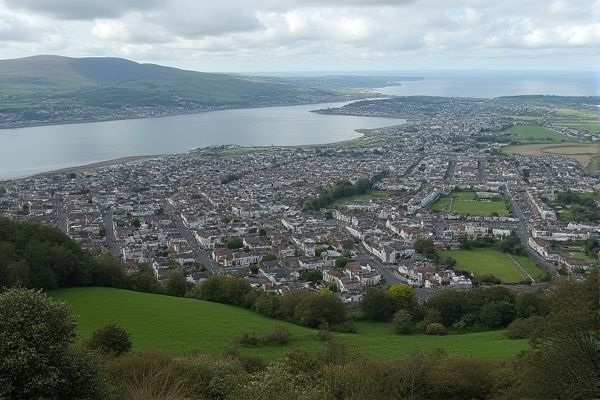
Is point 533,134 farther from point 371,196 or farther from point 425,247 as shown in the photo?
point 425,247

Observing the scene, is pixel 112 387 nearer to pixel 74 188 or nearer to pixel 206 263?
pixel 206 263

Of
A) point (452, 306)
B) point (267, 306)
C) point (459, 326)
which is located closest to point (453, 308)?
point (452, 306)

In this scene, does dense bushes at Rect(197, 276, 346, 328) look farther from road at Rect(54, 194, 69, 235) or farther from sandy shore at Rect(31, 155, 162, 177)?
sandy shore at Rect(31, 155, 162, 177)

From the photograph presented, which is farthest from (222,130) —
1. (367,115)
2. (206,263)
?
(206,263)

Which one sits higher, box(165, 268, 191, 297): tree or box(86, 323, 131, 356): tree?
box(86, 323, 131, 356): tree

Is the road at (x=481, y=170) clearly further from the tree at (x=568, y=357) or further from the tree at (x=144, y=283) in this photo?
the tree at (x=568, y=357)

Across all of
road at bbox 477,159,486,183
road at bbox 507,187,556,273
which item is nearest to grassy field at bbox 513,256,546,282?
road at bbox 507,187,556,273
